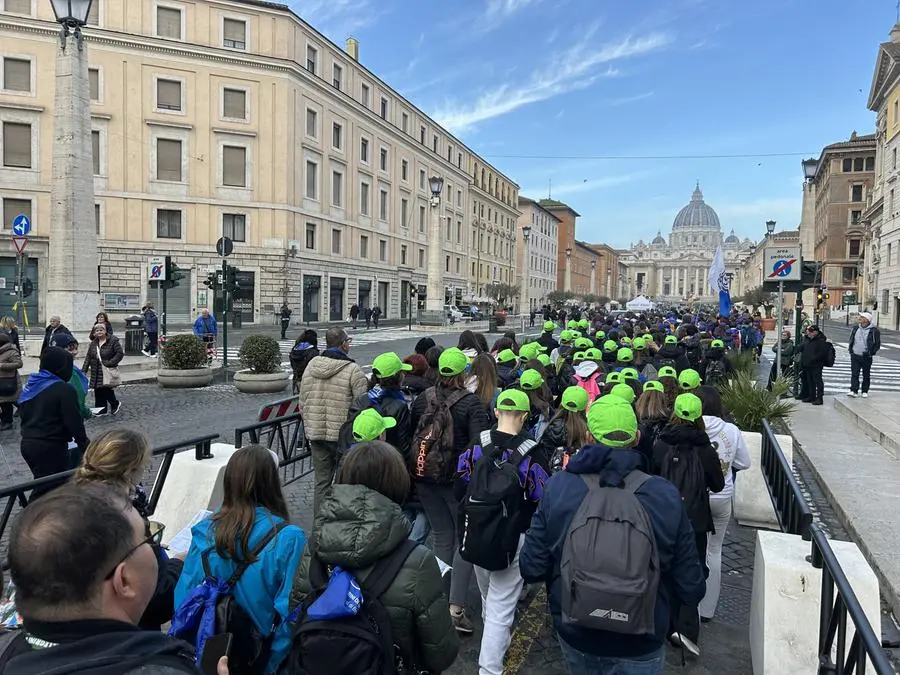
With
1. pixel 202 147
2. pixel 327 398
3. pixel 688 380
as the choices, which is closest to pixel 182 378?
pixel 327 398

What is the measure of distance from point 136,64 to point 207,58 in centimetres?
382

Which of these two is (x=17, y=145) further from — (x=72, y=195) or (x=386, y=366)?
(x=386, y=366)

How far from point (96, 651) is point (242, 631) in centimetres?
139

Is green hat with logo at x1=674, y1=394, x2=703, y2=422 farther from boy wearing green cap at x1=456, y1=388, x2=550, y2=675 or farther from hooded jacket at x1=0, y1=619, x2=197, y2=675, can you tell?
hooded jacket at x1=0, y1=619, x2=197, y2=675

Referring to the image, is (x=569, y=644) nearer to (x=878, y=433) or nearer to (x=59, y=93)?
(x=878, y=433)

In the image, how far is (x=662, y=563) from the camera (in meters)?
2.54

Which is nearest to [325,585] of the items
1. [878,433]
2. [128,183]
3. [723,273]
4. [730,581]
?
[730,581]

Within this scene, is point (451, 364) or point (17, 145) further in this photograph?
point (17, 145)

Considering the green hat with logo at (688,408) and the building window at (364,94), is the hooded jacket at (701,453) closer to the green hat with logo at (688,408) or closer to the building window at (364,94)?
the green hat with logo at (688,408)

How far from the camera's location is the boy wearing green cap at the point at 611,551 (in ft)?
8.21

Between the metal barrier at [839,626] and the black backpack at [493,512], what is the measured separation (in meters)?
1.47

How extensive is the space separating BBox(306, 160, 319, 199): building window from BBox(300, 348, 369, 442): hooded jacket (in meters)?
37.7

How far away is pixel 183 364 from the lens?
14.0 m

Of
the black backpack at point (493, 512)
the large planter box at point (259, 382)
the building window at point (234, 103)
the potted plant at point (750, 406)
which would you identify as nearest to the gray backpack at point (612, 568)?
the black backpack at point (493, 512)
